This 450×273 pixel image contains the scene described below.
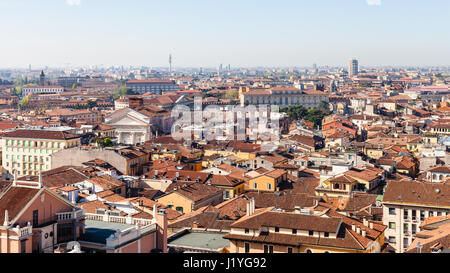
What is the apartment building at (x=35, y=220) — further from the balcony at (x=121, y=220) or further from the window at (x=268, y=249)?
the window at (x=268, y=249)

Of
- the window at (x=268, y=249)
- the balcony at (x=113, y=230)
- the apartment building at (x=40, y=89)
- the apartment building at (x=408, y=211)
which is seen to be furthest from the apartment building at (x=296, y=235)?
the apartment building at (x=40, y=89)

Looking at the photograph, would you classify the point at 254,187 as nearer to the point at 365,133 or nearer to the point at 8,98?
the point at 365,133

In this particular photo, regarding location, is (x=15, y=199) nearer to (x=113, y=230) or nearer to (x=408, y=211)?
(x=113, y=230)

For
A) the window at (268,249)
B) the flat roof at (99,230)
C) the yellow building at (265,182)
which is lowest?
the yellow building at (265,182)

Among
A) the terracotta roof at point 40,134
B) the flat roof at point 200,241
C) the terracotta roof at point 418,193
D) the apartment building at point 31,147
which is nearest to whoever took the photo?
the flat roof at point 200,241

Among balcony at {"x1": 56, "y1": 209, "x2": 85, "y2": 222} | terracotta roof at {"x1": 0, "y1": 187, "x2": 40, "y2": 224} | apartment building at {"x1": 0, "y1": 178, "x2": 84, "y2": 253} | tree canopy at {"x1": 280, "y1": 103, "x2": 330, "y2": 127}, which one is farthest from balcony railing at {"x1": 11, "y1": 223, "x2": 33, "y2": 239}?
tree canopy at {"x1": 280, "y1": 103, "x2": 330, "y2": 127}

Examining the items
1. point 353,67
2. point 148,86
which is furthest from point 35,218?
point 353,67

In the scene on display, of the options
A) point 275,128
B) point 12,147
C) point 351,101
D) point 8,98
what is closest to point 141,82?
point 8,98
